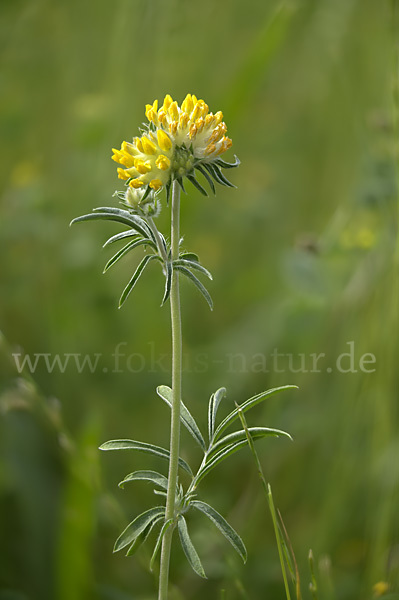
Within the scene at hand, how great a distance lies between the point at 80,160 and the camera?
2.77 m

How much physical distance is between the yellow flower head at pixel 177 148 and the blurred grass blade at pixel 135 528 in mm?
508

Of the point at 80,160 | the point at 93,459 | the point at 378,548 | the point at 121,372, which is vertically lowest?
the point at 378,548

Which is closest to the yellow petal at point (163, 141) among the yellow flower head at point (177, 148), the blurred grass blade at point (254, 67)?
the yellow flower head at point (177, 148)

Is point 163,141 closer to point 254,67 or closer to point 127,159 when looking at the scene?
point 127,159

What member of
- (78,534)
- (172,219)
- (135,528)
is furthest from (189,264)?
(78,534)

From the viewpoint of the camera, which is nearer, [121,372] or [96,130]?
[121,372]

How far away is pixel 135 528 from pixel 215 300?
1.78 meters

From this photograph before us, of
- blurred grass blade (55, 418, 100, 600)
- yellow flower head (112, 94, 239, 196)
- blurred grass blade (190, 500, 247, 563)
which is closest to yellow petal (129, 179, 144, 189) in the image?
yellow flower head (112, 94, 239, 196)

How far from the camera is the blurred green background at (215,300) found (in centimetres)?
178

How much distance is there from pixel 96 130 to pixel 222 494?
1.59 m

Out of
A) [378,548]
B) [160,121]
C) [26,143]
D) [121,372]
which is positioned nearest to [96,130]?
[26,143]

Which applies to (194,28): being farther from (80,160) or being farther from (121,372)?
(121,372)

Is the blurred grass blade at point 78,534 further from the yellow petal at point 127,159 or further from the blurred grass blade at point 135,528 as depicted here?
the yellow petal at point 127,159

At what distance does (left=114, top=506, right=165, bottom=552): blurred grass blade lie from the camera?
920 millimetres
